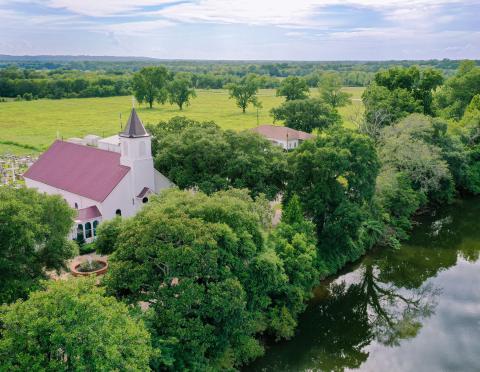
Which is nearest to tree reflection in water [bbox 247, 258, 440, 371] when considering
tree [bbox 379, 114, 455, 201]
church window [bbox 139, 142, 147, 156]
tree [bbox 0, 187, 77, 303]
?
tree [bbox 0, 187, 77, 303]

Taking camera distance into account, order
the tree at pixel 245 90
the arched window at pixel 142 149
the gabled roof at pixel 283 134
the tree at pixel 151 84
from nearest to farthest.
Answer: the arched window at pixel 142 149
the gabled roof at pixel 283 134
the tree at pixel 245 90
the tree at pixel 151 84

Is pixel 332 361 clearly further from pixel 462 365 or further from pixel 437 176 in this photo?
pixel 437 176

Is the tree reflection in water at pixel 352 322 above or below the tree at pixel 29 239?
below

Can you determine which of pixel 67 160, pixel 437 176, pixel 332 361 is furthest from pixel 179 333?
pixel 437 176

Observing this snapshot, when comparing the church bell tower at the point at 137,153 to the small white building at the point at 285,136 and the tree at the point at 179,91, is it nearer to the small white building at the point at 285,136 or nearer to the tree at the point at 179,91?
the small white building at the point at 285,136

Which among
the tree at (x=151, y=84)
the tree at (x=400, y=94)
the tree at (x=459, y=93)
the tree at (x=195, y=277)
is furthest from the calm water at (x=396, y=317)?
the tree at (x=151, y=84)

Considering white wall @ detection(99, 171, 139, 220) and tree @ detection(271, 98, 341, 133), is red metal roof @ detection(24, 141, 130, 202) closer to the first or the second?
white wall @ detection(99, 171, 139, 220)

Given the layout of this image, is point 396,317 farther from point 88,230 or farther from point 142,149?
point 88,230
